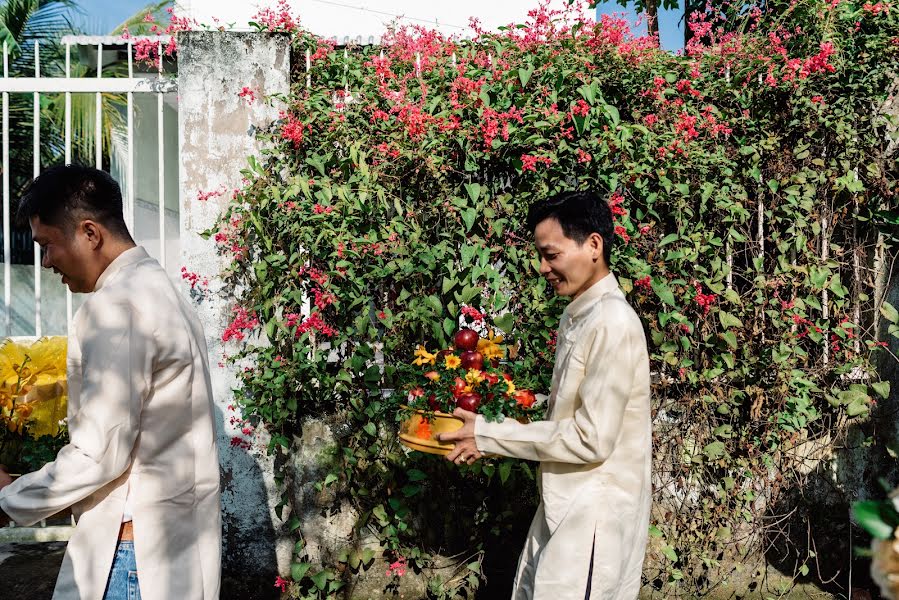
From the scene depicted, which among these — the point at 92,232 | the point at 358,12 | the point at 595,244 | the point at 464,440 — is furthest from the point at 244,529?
the point at 358,12

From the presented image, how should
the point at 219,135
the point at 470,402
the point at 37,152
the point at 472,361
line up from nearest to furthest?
the point at 470,402 < the point at 472,361 < the point at 219,135 < the point at 37,152

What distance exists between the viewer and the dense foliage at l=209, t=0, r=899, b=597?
3549mm

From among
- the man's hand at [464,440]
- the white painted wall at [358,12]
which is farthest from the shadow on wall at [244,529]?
the white painted wall at [358,12]

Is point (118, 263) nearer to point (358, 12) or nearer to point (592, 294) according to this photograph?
point (592, 294)

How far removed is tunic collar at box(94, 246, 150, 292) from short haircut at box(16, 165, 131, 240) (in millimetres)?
72

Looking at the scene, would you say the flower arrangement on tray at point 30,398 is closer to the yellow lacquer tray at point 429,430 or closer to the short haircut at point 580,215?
the yellow lacquer tray at point 429,430

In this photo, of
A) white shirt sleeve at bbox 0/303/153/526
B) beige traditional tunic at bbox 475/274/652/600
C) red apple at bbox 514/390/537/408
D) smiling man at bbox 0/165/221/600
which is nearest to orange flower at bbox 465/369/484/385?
red apple at bbox 514/390/537/408

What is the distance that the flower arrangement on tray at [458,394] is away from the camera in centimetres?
225

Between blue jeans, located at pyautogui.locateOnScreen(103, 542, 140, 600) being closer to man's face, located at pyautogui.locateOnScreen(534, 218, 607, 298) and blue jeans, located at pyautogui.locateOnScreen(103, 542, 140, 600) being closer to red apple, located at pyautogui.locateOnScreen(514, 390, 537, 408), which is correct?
red apple, located at pyautogui.locateOnScreen(514, 390, 537, 408)

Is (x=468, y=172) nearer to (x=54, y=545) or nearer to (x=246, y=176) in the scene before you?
(x=246, y=176)

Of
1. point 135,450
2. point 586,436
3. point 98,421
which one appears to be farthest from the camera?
point 586,436

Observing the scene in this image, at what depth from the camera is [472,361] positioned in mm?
2473

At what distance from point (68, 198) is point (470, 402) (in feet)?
4.03

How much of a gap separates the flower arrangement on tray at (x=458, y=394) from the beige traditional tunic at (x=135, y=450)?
0.66 m
